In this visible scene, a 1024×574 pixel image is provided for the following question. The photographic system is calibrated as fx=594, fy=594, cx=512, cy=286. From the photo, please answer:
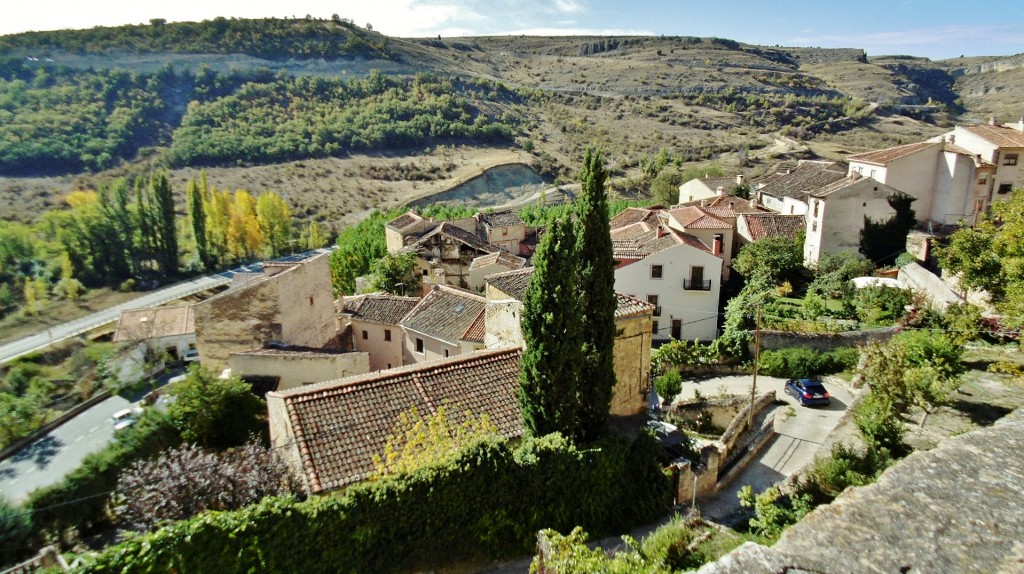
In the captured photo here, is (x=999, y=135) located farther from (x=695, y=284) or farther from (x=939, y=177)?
(x=695, y=284)

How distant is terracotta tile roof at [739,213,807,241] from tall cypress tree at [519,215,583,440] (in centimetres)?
2902

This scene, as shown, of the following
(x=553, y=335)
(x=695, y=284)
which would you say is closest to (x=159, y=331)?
(x=695, y=284)

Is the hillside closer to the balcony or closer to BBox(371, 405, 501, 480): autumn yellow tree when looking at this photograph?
the balcony

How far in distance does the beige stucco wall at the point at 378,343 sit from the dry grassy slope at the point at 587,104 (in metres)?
52.1

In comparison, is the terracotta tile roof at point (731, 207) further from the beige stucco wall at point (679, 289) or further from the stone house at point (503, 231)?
the stone house at point (503, 231)

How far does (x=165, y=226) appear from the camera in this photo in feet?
200

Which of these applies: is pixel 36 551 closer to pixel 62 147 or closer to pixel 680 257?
pixel 680 257

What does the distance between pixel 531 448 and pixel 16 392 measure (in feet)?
131

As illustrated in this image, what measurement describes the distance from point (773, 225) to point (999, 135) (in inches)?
563

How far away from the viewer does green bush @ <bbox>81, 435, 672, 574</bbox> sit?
372 inches

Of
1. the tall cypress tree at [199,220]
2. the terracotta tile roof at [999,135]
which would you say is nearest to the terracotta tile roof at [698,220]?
the terracotta tile roof at [999,135]

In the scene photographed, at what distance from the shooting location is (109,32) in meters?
126

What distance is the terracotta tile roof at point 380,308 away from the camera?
94.3 feet

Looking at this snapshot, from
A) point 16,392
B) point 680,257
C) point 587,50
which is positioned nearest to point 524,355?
point 680,257
